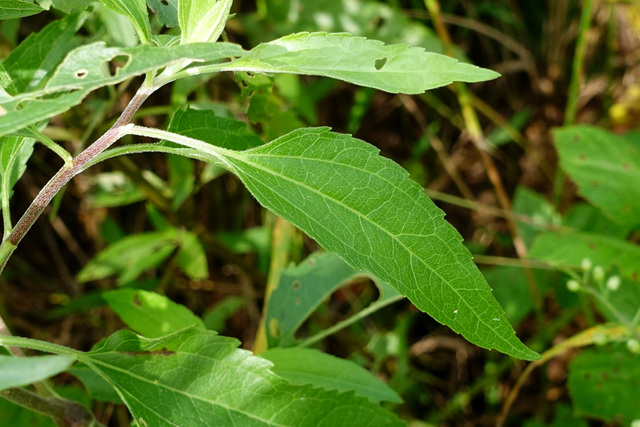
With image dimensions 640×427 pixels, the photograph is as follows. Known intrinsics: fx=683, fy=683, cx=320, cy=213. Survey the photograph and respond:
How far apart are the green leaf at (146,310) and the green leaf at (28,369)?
0.62 metres

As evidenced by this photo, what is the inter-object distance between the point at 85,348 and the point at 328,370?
1454mm

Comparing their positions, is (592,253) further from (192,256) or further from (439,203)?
(192,256)

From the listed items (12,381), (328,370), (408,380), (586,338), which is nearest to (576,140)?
(586,338)

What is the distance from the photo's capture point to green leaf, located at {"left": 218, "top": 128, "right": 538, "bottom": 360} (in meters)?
0.85

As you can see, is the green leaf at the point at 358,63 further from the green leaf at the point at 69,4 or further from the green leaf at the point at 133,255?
the green leaf at the point at 133,255

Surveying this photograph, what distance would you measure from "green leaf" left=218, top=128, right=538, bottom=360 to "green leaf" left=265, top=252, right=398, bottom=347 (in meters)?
0.53

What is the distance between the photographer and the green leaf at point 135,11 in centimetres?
84

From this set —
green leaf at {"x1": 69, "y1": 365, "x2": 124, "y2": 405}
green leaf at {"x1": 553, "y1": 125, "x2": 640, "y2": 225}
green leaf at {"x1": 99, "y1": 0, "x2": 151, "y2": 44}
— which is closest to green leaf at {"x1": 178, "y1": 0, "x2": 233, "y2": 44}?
green leaf at {"x1": 99, "y1": 0, "x2": 151, "y2": 44}

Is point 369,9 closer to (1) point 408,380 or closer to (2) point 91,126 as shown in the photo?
(2) point 91,126

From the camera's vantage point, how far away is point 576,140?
2219mm

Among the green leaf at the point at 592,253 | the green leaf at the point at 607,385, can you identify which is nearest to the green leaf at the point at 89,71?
the green leaf at the point at 592,253

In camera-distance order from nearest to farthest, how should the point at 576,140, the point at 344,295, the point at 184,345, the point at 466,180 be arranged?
the point at 184,345, the point at 576,140, the point at 344,295, the point at 466,180

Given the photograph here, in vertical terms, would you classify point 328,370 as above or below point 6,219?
below

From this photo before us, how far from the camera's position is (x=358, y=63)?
0.83m
